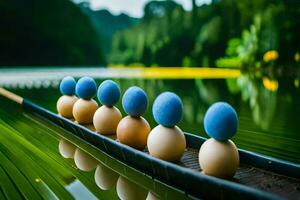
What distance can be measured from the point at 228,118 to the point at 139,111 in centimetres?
76

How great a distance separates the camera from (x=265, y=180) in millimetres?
2270

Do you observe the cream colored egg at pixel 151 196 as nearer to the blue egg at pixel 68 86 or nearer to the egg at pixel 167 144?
the egg at pixel 167 144

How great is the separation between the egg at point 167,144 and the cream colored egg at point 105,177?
272 millimetres

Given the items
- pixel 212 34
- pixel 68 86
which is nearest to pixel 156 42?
pixel 212 34

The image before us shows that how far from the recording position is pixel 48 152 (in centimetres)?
308

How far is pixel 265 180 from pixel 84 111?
1840 mm

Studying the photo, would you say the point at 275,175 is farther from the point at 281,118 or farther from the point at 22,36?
the point at 22,36

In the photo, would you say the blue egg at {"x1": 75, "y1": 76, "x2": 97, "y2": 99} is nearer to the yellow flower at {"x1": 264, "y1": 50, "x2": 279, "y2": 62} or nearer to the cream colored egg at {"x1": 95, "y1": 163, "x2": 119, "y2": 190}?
the cream colored egg at {"x1": 95, "y1": 163, "x2": 119, "y2": 190}

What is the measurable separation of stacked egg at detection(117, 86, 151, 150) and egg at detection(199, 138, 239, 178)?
633 mm

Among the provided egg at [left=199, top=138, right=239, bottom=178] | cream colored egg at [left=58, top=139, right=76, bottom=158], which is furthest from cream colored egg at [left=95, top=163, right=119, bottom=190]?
egg at [left=199, top=138, right=239, bottom=178]

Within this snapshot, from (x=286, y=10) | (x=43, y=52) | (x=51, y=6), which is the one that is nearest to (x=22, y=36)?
(x=43, y=52)

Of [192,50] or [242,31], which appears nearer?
[242,31]

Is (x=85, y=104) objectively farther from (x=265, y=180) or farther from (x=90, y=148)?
(x=265, y=180)

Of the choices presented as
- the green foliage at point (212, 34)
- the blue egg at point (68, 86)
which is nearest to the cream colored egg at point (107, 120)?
the blue egg at point (68, 86)
